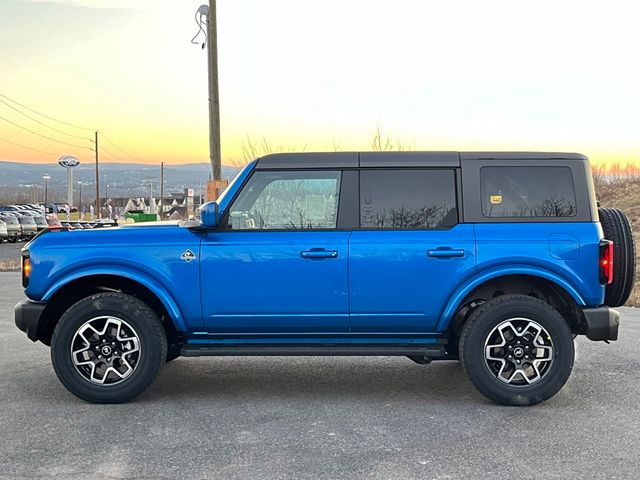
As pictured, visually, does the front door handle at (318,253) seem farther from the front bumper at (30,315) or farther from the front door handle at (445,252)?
the front bumper at (30,315)

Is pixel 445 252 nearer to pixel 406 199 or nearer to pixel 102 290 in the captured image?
pixel 406 199

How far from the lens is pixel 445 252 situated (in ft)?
18.5

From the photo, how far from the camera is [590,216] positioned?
571cm

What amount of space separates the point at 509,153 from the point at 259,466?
3163 mm

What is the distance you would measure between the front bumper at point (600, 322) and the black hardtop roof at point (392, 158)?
3.95 ft

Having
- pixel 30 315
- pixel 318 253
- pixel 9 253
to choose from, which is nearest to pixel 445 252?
pixel 318 253

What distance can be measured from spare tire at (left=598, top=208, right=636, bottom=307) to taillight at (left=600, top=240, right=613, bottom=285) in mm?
252

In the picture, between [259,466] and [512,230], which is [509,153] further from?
[259,466]

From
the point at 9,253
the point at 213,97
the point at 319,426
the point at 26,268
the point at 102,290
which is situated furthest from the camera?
the point at 9,253

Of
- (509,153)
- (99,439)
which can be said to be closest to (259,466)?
(99,439)

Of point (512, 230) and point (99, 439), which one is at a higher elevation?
point (512, 230)

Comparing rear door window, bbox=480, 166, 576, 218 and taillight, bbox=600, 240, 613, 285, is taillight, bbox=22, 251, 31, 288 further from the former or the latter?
taillight, bbox=600, 240, 613, 285

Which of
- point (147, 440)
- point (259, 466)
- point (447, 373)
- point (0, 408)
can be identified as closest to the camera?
point (259, 466)

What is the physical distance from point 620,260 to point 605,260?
0.32m
